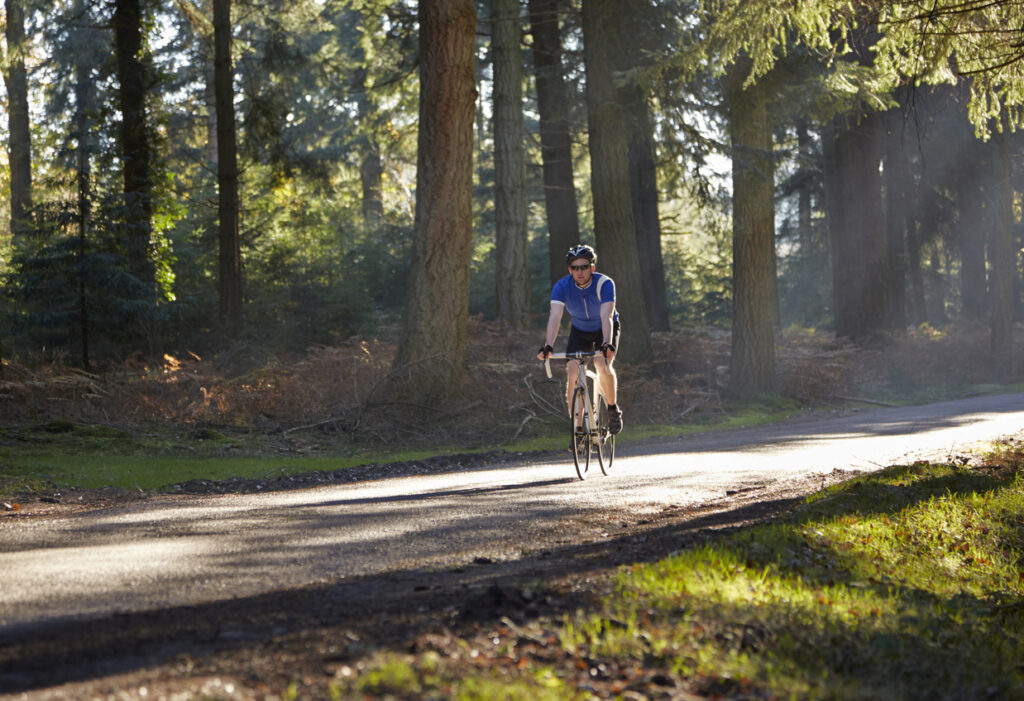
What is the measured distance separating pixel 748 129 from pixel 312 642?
18.0m

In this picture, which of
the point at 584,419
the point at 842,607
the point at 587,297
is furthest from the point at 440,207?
the point at 842,607

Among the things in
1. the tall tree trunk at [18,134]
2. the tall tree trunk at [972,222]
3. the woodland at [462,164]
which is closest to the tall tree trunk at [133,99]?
the woodland at [462,164]

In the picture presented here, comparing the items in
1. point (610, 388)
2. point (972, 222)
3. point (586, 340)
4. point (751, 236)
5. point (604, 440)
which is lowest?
point (604, 440)

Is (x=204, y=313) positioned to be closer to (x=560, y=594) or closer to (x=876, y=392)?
(x=876, y=392)

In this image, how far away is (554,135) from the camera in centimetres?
2675

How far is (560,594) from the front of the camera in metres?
5.29

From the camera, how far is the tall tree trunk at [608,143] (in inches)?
822

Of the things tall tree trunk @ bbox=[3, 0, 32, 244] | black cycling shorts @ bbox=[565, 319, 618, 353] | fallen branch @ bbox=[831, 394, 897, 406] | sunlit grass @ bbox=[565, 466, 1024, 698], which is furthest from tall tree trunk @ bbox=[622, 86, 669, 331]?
tall tree trunk @ bbox=[3, 0, 32, 244]

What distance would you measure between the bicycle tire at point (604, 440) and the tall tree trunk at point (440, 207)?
17.7 feet

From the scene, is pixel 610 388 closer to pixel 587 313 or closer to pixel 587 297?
pixel 587 313

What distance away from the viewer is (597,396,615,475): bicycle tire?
11.4 meters

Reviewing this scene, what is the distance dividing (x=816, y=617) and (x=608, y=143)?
16788 millimetres

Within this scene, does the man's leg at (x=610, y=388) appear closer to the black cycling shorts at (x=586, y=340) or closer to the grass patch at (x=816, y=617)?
the black cycling shorts at (x=586, y=340)

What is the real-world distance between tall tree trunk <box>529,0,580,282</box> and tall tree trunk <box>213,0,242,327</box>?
756 centimetres
